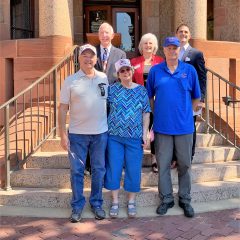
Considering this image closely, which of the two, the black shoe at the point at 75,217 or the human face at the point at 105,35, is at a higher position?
the human face at the point at 105,35

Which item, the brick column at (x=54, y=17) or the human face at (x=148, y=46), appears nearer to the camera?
the human face at (x=148, y=46)

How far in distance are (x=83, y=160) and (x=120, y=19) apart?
22.7 ft

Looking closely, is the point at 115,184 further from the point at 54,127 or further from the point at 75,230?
the point at 54,127

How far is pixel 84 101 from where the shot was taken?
3.86 metres

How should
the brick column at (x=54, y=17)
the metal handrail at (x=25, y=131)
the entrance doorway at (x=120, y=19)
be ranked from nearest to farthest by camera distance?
1. the metal handrail at (x=25, y=131)
2. the brick column at (x=54, y=17)
3. the entrance doorway at (x=120, y=19)

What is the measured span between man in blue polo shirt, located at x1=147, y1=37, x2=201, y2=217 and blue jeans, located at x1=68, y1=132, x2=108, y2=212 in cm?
60

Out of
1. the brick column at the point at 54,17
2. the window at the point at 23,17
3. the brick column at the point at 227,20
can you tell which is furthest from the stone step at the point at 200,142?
the brick column at the point at 227,20

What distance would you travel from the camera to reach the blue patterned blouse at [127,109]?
13.1ft

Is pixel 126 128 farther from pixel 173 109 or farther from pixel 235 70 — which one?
pixel 235 70

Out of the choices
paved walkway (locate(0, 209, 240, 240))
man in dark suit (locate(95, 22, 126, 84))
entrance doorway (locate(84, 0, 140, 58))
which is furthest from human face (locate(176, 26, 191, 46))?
entrance doorway (locate(84, 0, 140, 58))

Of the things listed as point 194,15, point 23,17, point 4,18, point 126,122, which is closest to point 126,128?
point 126,122

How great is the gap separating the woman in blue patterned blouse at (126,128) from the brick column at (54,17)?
11.4 ft

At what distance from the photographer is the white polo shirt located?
384 centimetres

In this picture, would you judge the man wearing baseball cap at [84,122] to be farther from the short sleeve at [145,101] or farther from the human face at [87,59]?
the short sleeve at [145,101]
